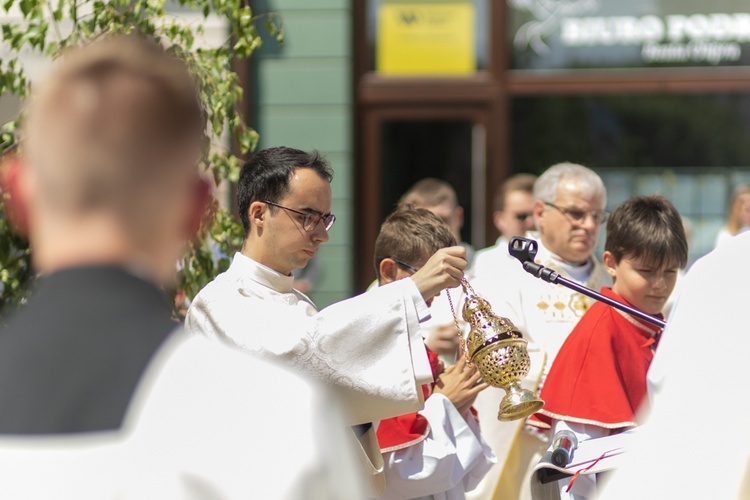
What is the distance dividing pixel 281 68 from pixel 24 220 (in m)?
6.48

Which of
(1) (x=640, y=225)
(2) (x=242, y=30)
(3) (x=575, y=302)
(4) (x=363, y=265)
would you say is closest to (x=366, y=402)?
(1) (x=640, y=225)

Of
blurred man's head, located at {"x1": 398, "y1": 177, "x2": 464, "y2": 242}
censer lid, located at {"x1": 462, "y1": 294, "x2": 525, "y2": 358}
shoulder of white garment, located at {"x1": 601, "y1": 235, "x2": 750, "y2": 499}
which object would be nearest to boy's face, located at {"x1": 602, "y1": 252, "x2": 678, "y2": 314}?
censer lid, located at {"x1": 462, "y1": 294, "x2": 525, "y2": 358}

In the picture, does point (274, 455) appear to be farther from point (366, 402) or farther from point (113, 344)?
point (366, 402)

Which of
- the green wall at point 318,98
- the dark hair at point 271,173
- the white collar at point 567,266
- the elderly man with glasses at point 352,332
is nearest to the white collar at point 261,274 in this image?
the elderly man with glasses at point 352,332

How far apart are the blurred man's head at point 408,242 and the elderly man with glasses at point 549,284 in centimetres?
105

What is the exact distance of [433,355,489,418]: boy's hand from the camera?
3471mm

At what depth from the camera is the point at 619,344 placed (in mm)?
3582

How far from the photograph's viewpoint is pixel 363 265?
7809 millimetres

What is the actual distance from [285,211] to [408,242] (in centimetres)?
59

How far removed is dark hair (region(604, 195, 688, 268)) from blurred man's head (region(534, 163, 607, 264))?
0.88 meters

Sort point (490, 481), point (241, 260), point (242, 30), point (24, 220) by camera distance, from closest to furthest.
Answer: point (24, 220), point (241, 260), point (242, 30), point (490, 481)

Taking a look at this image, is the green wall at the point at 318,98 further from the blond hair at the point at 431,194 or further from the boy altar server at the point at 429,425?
the boy altar server at the point at 429,425

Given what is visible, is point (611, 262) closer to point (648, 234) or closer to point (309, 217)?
point (648, 234)

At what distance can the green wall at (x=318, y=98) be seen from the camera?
25.2ft
